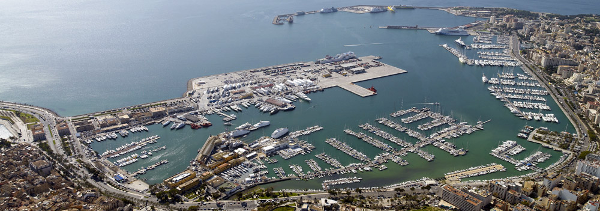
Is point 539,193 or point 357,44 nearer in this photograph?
point 539,193

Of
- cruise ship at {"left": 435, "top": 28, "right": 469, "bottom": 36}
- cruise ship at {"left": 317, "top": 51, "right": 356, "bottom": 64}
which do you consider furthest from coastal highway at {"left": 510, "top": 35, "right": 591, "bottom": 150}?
cruise ship at {"left": 317, "top": 51, "right": 356, "bottom": 64}

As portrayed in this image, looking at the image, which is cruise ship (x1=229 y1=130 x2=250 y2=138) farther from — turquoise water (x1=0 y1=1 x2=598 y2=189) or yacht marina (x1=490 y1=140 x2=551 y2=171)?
yacht marina (x1=490 y1=140 x2=551 y2=171)

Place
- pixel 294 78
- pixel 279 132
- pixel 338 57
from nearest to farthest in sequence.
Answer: pixel 279 132
pixel 294 78
pixel 338 57

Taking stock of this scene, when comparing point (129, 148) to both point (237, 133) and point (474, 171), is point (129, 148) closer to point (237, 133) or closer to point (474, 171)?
point (237, 133)

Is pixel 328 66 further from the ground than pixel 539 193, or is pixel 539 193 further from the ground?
pixel 328 66

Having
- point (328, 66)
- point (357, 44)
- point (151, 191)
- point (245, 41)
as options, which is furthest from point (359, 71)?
point (151, 191)

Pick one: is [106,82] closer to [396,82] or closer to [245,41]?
[245,41]

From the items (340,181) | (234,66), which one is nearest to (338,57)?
(234,66)
